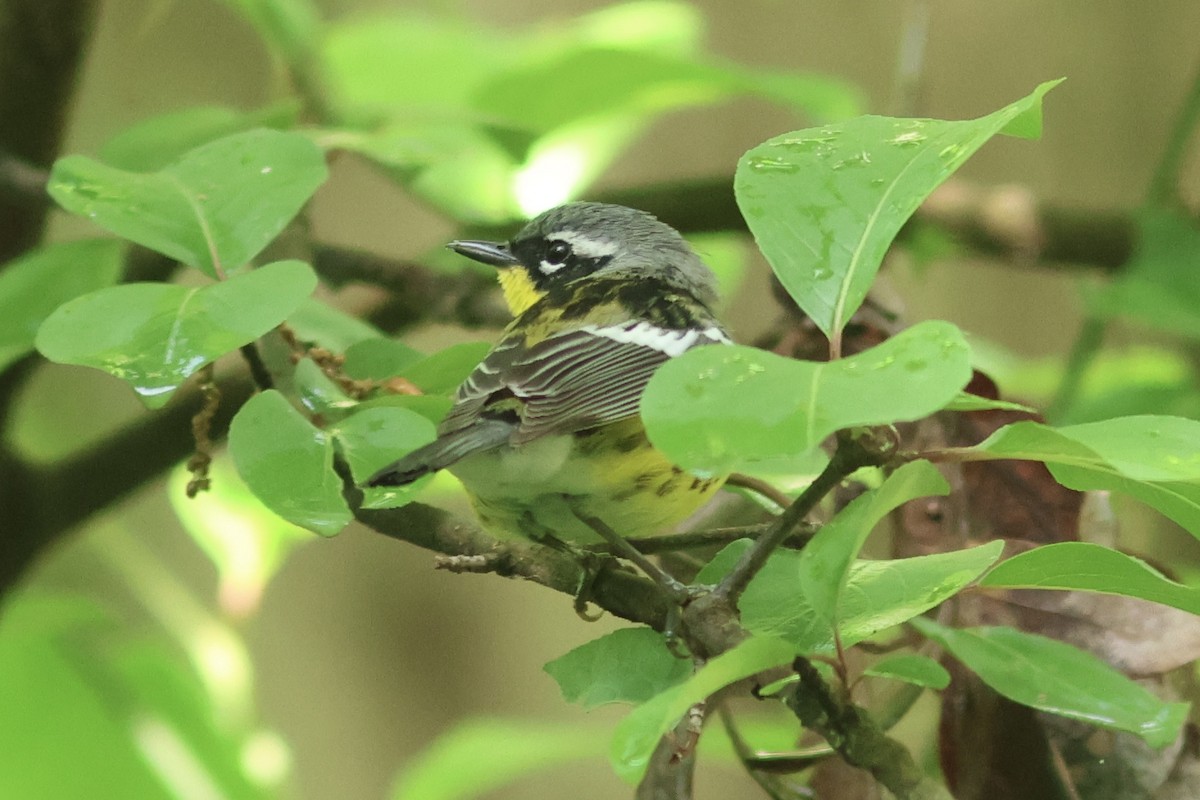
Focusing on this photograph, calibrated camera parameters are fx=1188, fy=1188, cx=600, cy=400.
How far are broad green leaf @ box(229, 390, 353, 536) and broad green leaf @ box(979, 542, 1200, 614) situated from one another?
21cm

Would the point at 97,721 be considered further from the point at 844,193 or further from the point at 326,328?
the point at 844,193

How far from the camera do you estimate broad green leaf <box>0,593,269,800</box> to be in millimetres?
976

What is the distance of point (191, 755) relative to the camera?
103 cm

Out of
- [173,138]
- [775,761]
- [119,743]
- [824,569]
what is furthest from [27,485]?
[824,569]

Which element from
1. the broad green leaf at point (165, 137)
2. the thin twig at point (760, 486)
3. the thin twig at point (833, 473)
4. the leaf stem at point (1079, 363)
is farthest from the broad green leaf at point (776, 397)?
the leaf stem at point (1079, 363)

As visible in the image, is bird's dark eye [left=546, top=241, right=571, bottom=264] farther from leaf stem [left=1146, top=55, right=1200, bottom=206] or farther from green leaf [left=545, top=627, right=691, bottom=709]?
leaf stem [left=1146, top=55, right=1200, bottom=206]

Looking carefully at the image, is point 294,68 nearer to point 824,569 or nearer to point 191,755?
point 191,755

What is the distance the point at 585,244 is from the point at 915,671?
1.60 feet

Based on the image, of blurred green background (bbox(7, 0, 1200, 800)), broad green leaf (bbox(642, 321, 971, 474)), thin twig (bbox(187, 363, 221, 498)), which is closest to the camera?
broad green leaf (bbox(642, 321, 971, 474))

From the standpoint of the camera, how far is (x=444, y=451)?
0.46 metres

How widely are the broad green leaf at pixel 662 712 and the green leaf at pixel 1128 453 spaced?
0.09 metres

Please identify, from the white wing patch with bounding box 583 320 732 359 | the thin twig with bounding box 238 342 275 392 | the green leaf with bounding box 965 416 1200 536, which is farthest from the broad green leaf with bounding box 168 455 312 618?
the green leaf with bounding box 965 416 1200 536

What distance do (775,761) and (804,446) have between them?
11.9 inches

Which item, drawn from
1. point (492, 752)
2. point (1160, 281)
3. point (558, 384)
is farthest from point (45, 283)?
point (1160, 281)
